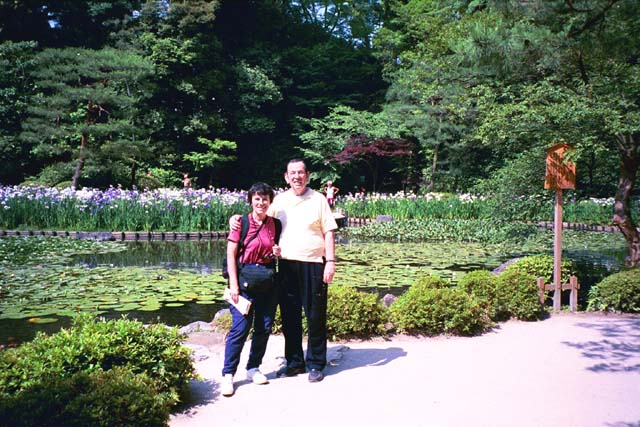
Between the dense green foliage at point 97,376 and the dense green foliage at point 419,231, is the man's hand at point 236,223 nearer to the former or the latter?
the dense green foliage at point 97,376

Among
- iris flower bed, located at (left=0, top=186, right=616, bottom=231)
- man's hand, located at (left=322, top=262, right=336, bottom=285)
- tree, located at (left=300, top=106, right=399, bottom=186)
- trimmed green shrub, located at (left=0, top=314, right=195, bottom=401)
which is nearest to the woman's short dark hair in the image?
man's hand, located at (left=322, top=262, right=336, bottom=285)

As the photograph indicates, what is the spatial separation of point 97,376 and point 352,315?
243cm

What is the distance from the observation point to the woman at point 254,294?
3477 millimetres

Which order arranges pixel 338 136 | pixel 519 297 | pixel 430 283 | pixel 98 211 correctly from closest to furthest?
pixel 430 283 < pixel 519 297 < pixel 98 211 < pixel 338 136

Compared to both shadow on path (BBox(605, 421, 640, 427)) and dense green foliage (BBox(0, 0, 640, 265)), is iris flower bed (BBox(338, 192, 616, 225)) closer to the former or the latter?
dense green foliage (BBox(0, 0, 640, 265))

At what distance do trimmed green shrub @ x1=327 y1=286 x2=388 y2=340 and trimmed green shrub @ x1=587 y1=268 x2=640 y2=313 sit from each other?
Answer: 278 centimetres

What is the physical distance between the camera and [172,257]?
398 inches

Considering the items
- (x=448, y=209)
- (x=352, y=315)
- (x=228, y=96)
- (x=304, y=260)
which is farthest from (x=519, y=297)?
(x=228, y=96)

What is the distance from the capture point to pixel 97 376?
279 centimetres

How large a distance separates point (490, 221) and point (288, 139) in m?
19.2

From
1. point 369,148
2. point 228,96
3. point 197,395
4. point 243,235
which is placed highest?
point 228,96

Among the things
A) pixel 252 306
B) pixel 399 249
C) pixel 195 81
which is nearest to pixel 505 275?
pixel 252 306

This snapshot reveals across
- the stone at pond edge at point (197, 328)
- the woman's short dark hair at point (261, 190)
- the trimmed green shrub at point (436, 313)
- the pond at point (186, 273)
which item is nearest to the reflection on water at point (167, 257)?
the pond at point (186, 273)

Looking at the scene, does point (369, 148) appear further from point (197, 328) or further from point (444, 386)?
point (444, 386)
